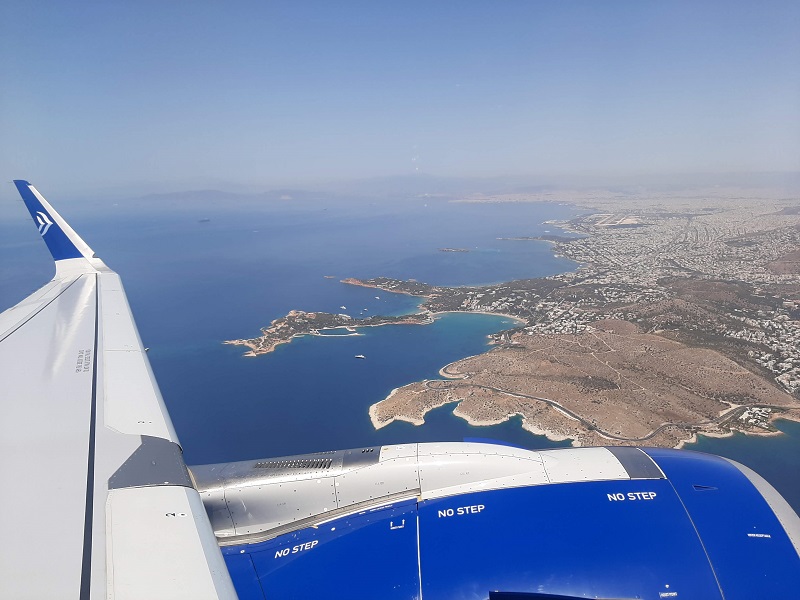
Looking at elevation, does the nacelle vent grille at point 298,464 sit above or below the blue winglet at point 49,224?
below

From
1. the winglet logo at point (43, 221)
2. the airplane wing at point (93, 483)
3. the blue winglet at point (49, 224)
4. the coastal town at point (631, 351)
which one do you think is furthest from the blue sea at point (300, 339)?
the winglet logo at point (43, 221)

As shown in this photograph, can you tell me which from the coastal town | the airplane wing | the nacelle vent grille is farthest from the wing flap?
the coastal town

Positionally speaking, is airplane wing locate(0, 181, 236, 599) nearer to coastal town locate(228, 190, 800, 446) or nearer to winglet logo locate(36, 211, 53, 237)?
winglet logo locate(36, 211, 53, 237)

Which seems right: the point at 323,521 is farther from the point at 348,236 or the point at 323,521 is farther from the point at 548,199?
the point at 548,199

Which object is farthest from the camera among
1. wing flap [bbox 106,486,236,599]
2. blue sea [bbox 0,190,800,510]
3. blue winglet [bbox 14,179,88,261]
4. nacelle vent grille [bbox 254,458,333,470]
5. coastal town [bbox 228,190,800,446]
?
blue sea [bbox 0,190,800,510]

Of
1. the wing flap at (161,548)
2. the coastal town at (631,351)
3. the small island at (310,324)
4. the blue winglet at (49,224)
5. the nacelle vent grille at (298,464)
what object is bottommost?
the small island at (310,324)

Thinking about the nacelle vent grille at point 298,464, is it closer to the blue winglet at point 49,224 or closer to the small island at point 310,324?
the blue winglet at point 49,224

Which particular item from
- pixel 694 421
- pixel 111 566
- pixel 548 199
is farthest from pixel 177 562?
pixel 548 199
